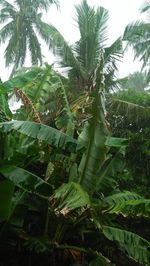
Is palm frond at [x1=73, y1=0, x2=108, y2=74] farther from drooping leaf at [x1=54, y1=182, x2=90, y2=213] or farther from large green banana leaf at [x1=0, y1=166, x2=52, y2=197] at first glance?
drooping leaf at [x1=54, y1=182, x2=90, y2=213]

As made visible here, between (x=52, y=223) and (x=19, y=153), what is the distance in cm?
161

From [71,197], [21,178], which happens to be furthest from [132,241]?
[21,178]

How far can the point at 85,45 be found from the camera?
10.9m

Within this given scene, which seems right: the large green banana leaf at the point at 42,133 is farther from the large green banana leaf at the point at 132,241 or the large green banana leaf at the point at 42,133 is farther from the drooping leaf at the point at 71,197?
the large green banana leaf at the point at 132,241

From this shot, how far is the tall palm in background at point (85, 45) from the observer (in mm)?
10695

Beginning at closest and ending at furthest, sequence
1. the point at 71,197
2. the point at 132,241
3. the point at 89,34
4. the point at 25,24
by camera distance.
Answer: the point at 71,197 < the point at 132,241 < the point at 89,34 < the point at 25,24

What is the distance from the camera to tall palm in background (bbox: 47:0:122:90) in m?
10.7

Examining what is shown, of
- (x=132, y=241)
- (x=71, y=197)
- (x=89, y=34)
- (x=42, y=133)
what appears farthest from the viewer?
(x=89, y=34)

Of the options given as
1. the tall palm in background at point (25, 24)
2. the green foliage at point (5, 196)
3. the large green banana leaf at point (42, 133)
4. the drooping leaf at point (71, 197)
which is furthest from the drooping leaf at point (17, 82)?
the tall palm in background at point (25, 24)

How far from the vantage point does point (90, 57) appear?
10.8 metres

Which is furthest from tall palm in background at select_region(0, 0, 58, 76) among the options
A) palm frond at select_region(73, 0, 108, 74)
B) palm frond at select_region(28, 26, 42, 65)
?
palm frond at select_region(73, 0, 108, 74)

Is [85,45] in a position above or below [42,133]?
above

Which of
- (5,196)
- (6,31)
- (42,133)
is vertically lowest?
(5,196)

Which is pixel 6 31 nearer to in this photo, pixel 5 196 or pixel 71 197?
pixel 5 196
